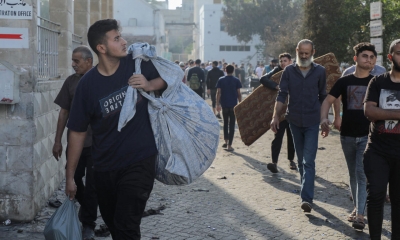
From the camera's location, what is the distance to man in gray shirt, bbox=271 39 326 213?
7.71m

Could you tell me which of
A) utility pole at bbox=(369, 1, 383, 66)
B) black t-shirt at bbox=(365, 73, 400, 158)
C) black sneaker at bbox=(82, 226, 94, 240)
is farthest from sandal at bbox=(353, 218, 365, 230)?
utility pole at bbox=(369, 1, 383, 66)

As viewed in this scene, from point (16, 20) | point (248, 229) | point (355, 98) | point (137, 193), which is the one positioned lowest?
point (248, 229)

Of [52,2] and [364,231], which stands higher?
[52,2]

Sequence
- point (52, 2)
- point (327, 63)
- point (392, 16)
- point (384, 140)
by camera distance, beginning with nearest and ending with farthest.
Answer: point (384, 140) < point (52, 2) < point (327, 63) < point (392, 16)

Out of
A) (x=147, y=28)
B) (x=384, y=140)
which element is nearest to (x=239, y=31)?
(x=147, y=28)

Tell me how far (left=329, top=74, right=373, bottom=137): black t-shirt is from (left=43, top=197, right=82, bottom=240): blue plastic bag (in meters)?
3.38

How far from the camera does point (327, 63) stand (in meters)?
10.6

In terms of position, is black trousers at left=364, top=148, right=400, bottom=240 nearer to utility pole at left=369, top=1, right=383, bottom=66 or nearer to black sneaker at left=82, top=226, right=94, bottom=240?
black sneaker at left=82, top=226, right=94, bottom=240

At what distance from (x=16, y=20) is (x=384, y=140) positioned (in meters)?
4.11

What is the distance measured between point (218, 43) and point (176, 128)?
79.1 meters

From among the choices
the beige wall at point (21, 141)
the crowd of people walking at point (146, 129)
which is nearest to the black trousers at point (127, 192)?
the crowd of people walking at point (146, 129)

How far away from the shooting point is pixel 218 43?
82.9 meters

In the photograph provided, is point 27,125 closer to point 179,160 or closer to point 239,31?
point 179,160

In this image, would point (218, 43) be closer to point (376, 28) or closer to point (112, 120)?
point (376, 28)
